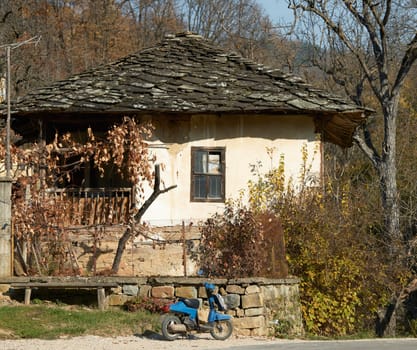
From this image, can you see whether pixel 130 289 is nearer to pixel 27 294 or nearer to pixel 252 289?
pixel 27 294

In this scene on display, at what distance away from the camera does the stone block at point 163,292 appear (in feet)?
47.0

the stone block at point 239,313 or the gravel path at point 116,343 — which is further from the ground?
the stone block at point 239,313

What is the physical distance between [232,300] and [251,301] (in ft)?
1.10

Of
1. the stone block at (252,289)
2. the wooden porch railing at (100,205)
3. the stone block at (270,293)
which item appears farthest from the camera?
the wooden porch railing at (100,205)

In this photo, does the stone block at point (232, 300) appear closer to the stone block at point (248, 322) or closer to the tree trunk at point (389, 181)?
the stone block at point (248, 322)

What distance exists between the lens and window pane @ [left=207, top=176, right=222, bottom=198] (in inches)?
755

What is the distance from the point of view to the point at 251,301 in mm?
14211

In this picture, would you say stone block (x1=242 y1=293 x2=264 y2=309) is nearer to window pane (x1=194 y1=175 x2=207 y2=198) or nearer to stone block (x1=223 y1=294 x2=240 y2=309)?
stone block (x1=223 y1=294 x2=240 y2=309)

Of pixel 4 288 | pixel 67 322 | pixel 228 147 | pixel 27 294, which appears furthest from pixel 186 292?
pixel 228 147

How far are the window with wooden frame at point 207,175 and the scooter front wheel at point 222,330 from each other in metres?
6.26

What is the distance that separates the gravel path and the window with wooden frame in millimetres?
6433

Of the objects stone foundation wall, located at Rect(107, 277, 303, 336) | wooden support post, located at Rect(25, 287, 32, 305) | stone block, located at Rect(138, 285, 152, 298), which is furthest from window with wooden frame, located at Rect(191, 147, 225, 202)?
wooden support post, located at Rect(25, 287, 32, 305)

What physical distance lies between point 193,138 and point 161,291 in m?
5.52

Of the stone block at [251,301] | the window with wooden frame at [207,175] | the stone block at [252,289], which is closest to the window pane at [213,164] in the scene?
the window with wooden frame at [207,175]
